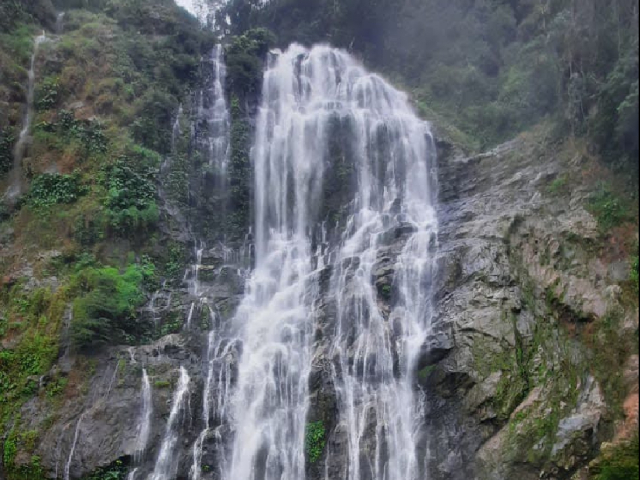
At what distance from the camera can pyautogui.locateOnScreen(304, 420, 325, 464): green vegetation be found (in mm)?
13148

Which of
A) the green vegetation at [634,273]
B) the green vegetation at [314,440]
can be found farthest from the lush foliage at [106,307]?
the green vegetation at [634,273]

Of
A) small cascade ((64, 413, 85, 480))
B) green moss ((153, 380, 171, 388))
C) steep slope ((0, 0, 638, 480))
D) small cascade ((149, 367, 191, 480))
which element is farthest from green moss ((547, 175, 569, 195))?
small cascade ((64, 413, 85, 480))

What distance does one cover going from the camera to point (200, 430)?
1373 centimetres

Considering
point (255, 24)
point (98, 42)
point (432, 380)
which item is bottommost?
point (432, 380)

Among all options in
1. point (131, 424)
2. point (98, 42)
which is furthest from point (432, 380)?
point (98, 42)

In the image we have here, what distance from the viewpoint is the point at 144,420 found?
44.8 ft

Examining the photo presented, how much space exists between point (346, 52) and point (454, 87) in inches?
282

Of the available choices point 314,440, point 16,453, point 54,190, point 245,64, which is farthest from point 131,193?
point 314,440

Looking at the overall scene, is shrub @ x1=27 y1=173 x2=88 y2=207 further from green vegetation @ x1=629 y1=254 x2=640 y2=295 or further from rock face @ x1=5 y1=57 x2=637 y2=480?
green vegetation @ x1=629 y1=254 x2=640 y2=295

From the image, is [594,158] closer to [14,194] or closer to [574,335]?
[574,335]

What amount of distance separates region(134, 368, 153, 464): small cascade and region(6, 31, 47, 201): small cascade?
8.61 m

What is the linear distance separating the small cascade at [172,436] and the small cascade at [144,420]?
1.41 ft

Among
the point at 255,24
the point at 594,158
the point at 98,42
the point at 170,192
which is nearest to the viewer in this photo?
the point at 594,158

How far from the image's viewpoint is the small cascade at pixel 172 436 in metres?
13.0
